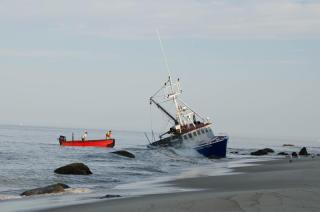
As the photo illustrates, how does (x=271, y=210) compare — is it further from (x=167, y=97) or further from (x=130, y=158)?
(x=167, y=97)

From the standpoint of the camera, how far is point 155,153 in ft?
192

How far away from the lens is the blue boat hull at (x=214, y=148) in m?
55.9

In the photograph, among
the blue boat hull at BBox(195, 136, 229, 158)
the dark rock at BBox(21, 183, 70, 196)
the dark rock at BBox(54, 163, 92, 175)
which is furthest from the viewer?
the blue boat hull at BBox(195, 136, 229, 158)

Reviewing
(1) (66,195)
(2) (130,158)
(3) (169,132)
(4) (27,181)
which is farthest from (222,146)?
(1) (66,195)

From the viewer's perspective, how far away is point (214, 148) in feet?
186

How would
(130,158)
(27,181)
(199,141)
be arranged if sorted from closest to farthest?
(27,181)
(130,158)
(199,141)

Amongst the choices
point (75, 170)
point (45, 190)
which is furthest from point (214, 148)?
point (45, 190)

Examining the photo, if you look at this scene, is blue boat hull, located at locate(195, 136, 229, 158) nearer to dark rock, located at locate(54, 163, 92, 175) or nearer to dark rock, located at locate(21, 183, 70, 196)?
dark rock, located at locate(54, 163, 92, 175)

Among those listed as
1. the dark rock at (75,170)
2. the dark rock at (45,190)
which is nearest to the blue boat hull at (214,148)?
the dark rock at (75,170)

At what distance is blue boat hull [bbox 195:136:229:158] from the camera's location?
5594 cm

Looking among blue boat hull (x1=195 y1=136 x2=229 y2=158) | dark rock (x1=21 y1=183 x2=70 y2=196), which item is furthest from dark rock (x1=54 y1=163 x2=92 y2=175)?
blue boat hull (x1=195 y1=136 x2=229 y2=158)

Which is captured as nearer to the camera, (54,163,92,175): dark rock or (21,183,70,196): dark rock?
(21,183,70,196): dark rock

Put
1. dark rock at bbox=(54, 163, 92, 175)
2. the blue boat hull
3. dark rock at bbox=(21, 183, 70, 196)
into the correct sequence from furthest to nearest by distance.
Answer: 1. the blue boat hull
2. dark rock at bbox=(54, 163, 92, 175)
3. dark rock at bbox=(21, 183, 70, 196)

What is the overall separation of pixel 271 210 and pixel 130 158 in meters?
42.7
